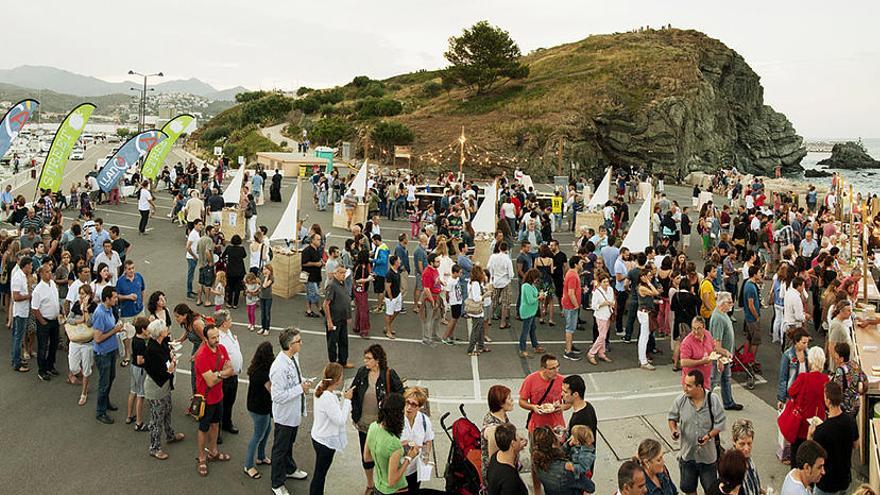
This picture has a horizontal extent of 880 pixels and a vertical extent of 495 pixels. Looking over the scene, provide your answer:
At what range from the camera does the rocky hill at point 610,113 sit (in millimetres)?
52250

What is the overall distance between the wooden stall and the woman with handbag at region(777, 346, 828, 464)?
34.2 ft

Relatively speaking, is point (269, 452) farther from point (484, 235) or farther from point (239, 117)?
point (239, 117)

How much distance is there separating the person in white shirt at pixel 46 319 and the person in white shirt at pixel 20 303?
44cm

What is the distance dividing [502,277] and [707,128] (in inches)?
2098

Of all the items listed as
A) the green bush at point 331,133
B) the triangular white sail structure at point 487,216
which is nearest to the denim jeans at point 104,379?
the triangular white sail structure at point 487,216

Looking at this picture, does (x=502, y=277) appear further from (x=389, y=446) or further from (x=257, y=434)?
(x=389, y=446)

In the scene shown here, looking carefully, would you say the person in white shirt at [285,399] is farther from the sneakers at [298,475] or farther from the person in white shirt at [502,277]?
the person in white shirt at [502,277]

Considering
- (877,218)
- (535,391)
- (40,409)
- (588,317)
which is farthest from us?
(877,218)

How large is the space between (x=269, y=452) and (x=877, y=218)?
19202mm

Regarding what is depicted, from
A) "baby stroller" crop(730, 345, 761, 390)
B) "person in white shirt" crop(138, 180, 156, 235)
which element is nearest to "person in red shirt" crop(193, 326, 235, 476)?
"baby stroller" crop(730, 345, 761, 390)

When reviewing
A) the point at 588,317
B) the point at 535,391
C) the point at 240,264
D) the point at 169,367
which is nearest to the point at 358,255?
the point at 240,264

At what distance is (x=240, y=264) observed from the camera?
13703 millimetres

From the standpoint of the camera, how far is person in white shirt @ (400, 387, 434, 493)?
20.1 feet

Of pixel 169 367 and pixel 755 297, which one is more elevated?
pixel 755 297
